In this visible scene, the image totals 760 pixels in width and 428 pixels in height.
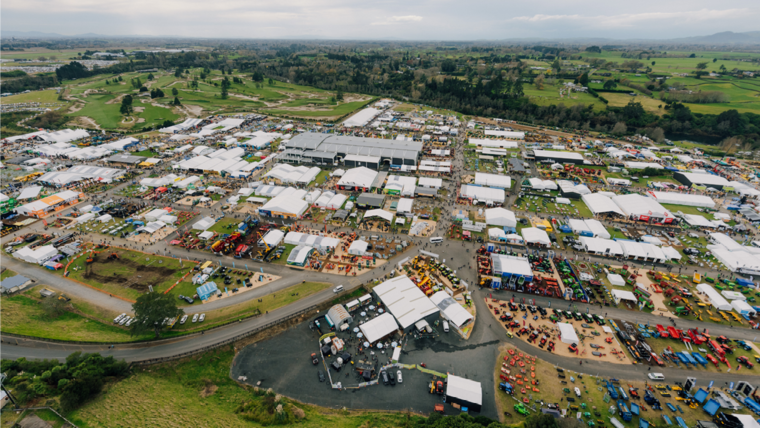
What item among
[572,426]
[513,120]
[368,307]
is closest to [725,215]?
[572,426]

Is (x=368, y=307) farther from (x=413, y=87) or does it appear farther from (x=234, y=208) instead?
(x=413, y=87)

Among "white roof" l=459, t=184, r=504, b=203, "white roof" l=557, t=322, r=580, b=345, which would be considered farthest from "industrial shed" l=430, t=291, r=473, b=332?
"white roof" l=459, t=184, r=504, b=203

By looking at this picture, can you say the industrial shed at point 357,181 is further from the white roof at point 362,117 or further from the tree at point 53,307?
the white roof at point 362,117

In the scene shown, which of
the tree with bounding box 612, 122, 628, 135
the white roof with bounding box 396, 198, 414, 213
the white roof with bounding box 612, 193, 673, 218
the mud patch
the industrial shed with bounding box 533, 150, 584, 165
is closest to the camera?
the mud patch

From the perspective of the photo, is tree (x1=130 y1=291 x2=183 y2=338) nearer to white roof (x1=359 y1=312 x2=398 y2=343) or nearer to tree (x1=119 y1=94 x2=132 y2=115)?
white roof (x1=359 y1=312 x2=398 y2=343)

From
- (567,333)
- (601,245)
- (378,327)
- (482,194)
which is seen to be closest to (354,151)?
(482,194)

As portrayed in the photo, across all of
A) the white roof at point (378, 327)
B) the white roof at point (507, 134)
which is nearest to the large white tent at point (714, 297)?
the white roof at point (378, 327)

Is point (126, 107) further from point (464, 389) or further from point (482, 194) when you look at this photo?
point (464, 389)
